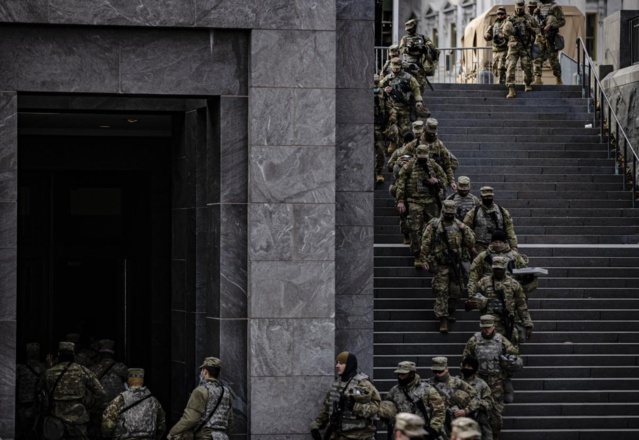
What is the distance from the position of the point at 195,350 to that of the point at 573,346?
5285mm

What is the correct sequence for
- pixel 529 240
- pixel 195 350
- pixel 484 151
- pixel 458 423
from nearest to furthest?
pixel 458 423 < pixel 195 350 < pixel 529 240 < pixel 484 151

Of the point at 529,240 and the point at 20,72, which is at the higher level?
the point at 20,72

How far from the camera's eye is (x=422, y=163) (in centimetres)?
2420

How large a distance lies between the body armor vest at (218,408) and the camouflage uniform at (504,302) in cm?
468

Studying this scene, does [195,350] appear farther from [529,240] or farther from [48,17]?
[529,240]

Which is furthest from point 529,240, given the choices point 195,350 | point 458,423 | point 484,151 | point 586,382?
point 458,423

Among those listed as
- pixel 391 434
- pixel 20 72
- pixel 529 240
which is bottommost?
pixel 391 434

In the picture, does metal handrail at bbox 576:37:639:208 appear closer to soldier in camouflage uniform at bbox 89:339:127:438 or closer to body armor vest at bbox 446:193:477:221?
body armor vest at bbox 446:193:477:221

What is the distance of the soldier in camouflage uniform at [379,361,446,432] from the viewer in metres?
17.7

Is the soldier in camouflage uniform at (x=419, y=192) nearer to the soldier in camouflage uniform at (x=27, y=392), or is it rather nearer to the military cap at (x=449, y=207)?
the military cap at (x=449, y=207)

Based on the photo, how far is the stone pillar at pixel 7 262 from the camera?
18.0 metres

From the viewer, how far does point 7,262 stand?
59.5 feet

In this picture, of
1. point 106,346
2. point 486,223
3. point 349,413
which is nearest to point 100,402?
point 106,346

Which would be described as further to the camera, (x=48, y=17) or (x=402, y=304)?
(x=402, y=304)
